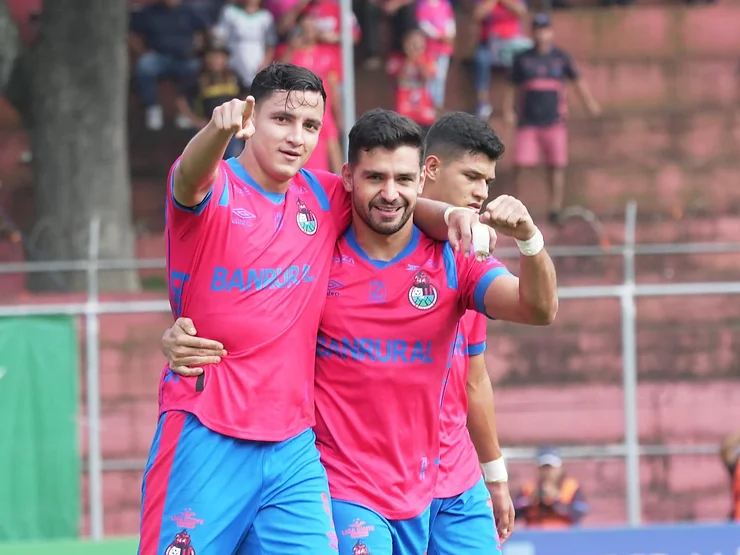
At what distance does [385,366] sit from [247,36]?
29.0 feet

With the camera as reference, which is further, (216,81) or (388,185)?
(216,81)

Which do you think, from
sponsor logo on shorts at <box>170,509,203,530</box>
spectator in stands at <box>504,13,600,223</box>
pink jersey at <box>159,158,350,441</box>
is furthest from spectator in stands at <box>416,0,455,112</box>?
sponsor logo on shorts at <box>170,509,203,530</box>

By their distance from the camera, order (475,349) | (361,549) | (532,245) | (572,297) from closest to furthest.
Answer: (532,245) < (361,549) < (475,349) < (572,297)

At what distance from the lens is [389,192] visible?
5.07m

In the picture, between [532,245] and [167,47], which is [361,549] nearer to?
[532,245]

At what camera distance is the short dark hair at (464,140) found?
5660 mm

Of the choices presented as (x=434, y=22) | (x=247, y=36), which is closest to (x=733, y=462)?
(x=434, y=22)

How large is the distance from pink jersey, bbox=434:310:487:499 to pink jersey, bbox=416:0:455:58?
833cm

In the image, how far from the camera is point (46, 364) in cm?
1015

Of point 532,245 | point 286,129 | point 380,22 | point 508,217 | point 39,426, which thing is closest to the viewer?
point 508,217

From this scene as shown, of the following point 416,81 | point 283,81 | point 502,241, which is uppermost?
point 416,81

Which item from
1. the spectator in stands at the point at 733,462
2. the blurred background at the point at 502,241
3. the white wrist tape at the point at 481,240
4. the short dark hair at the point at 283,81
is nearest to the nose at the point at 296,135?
the short dark hair at the point at 283,81

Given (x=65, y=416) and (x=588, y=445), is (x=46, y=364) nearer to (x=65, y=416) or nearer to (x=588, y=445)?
(x=65, y=416)

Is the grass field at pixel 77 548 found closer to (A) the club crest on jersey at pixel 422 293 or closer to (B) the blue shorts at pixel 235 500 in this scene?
(B) the blue shorts at pixel 235 500
